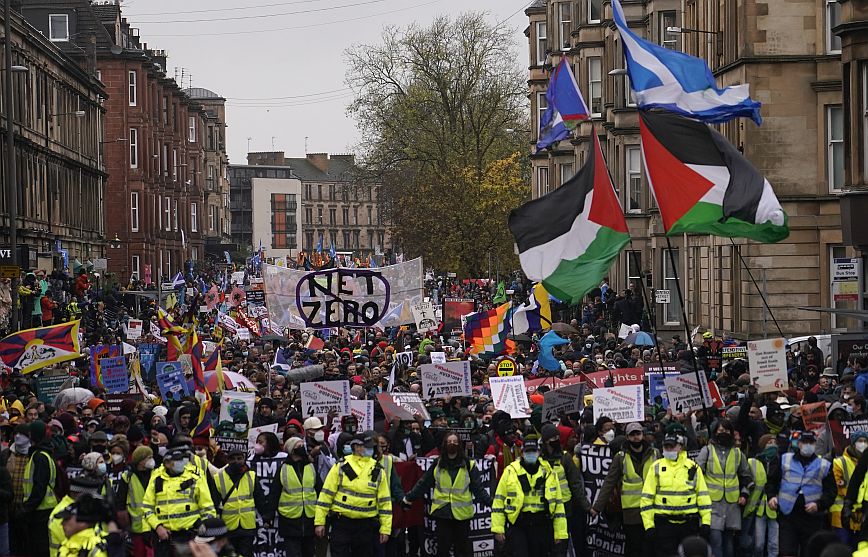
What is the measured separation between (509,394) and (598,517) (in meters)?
4.35

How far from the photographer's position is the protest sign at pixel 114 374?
23.4 meters

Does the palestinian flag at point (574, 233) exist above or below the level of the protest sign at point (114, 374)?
above

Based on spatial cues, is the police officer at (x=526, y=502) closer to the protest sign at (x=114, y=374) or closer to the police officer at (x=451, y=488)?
the police officer at (x=451, y=488)

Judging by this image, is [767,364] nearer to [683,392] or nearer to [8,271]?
[683,392]

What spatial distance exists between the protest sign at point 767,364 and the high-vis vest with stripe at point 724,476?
18.7 ft

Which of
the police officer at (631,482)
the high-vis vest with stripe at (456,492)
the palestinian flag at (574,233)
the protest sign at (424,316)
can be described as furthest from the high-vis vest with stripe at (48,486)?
the protest sign at (424,316)

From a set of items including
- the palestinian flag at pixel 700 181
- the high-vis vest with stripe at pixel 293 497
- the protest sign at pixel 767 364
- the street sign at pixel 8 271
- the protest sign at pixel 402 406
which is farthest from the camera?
the street sign at pixel 8 271

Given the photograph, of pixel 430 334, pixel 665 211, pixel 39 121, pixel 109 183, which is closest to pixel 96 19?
pixel 109 183

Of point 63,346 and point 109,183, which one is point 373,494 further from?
point 109,183

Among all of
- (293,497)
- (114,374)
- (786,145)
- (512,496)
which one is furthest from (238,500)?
(786,145)

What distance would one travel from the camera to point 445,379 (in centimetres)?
2127

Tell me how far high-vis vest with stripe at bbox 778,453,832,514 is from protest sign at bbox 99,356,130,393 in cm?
1135

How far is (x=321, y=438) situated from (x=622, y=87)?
102ft

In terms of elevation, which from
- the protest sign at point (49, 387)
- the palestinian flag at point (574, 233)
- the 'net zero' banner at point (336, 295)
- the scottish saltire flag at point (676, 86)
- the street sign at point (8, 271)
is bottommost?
the protest sign at point (49, 387)
